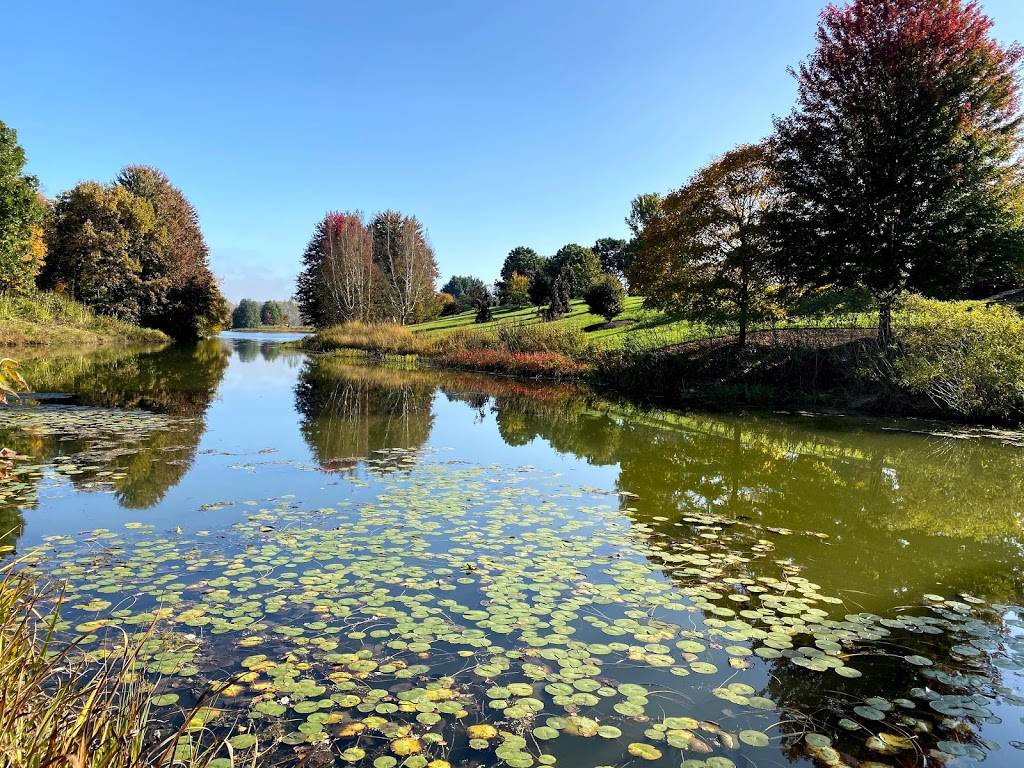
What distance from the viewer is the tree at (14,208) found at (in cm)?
2570

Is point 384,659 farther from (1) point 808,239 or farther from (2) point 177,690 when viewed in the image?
(1) point 808,239

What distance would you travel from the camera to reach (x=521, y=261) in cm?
7469

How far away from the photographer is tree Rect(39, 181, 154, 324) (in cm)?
3709

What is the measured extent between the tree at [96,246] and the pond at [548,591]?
33018 millimetres

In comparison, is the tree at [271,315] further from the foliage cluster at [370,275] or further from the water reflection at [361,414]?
the water reflection at [361,414]

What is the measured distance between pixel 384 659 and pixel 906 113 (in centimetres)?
1752

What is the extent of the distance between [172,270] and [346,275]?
13730mm

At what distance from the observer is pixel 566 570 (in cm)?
518

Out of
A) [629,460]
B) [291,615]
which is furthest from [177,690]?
[629,460]

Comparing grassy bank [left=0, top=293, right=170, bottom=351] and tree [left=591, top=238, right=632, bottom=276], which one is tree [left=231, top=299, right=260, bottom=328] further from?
grassy bank [left=0, top=293, right=170, bottom=351]

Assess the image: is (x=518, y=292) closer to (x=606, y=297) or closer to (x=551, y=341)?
(x=606, y=297)

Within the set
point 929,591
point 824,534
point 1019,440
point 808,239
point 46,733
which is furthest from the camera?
point 808,239

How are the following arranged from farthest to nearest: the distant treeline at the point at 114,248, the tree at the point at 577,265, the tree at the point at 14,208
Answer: the tree at the point at 577,265
the distant treeline at the point at 114,248
the tree at the point at 14,208

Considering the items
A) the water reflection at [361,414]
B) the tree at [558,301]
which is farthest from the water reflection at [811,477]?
the tree at [558,301]
